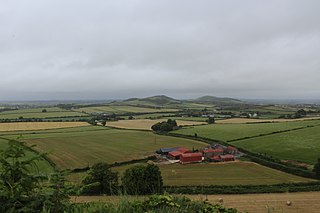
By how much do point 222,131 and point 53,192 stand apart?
6556 centimetres

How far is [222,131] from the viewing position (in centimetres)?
6794

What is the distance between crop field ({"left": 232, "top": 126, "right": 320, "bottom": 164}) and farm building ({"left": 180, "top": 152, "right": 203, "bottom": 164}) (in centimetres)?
1087

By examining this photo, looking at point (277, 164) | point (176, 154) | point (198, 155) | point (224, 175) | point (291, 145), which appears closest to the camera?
point (224, 175)

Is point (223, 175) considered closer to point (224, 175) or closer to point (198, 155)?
point (224, 175)

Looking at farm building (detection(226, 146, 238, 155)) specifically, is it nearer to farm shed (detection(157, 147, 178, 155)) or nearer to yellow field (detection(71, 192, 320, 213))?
farm shed (detection(157, 147, 178, 155))

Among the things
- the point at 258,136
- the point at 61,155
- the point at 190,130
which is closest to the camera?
the point at 61,155

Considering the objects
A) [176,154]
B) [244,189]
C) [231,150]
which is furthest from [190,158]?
[244,189]

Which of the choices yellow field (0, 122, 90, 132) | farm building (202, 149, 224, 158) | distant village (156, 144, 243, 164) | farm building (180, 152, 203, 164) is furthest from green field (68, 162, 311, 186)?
yellow field (0, 122, 90, 132)

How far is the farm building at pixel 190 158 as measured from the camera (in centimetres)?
4469

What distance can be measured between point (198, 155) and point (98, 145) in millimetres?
20798

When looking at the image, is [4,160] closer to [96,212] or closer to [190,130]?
[96,212]

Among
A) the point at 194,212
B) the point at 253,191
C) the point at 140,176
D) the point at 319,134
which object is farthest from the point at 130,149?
the point at 194,212

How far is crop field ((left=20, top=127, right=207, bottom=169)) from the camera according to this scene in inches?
1724

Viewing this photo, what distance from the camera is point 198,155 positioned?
151 ft
